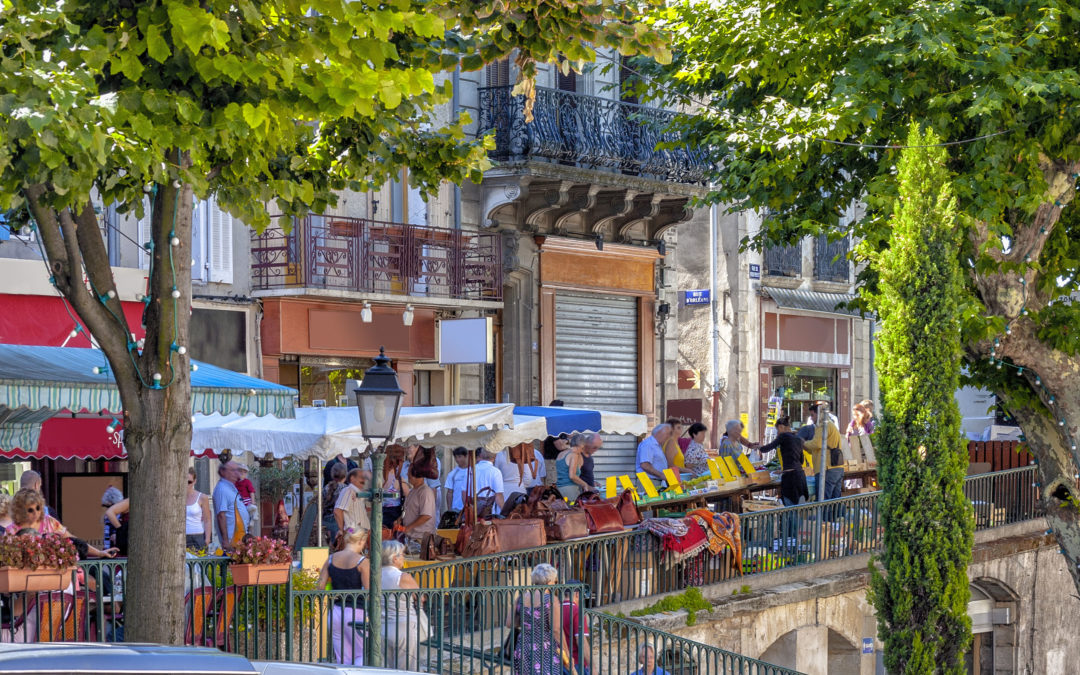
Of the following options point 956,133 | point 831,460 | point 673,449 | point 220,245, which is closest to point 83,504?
point 220,245

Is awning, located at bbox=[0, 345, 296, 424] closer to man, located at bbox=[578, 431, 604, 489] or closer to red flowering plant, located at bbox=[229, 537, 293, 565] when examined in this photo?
red flowering plant, located at bbox=[229, 537, 293, 565]

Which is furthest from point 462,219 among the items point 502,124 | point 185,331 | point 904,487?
point 185,331

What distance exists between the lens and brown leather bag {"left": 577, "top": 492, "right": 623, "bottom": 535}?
51.0ft

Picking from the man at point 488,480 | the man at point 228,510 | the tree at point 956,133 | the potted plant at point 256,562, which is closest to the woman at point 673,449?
the tree at point 956,133

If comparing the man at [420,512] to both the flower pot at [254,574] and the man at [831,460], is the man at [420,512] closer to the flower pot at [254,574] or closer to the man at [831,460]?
the flower pot at [254,574]

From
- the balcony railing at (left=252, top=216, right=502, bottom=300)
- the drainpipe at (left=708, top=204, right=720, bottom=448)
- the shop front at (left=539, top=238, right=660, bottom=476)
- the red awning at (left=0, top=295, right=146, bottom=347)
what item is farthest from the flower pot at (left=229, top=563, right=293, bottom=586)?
the drainpipe at (left=708, top=204, right=720, bottom=448)

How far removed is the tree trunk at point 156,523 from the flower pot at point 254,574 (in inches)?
81.6

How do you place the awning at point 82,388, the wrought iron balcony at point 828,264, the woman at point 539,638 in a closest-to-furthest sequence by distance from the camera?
1. the awning at point 82,388
2. the woman at point 539,638
3. the wrought iron balcony at point 828,264

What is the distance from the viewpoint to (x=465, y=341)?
20266 mm

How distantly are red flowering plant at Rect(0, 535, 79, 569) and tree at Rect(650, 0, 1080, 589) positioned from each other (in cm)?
944

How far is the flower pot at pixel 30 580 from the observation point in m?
8.57

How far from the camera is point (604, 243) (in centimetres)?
2352

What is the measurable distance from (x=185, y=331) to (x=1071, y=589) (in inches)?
765

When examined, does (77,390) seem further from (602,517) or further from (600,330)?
(600,330)
